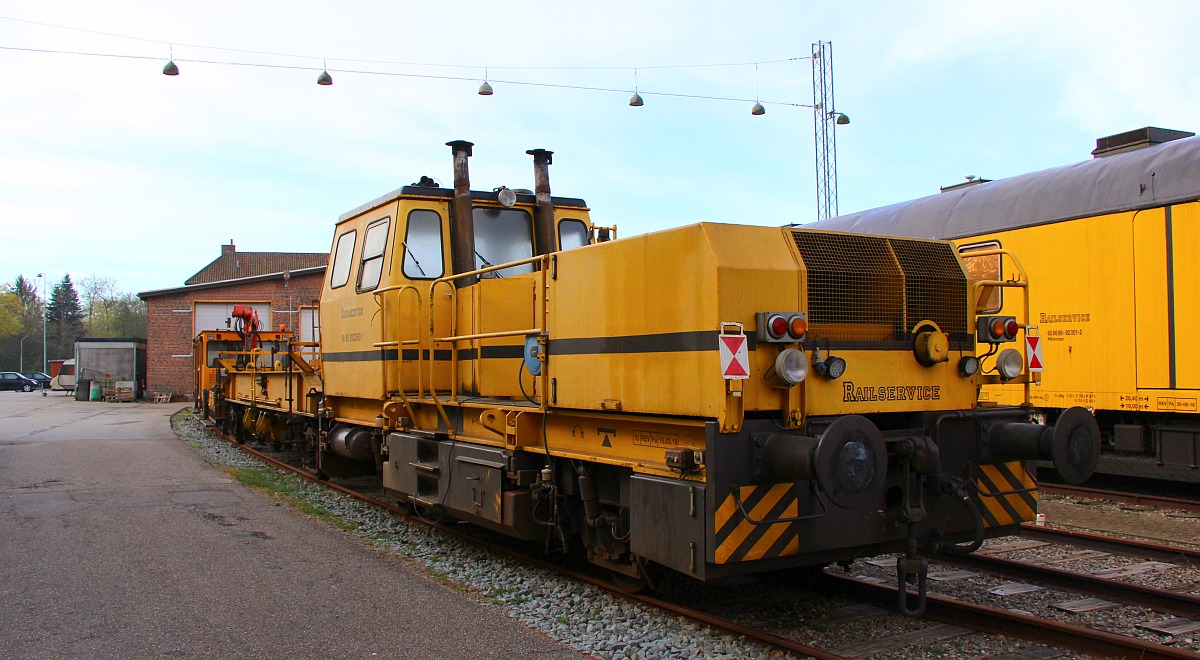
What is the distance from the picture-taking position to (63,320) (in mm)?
97062

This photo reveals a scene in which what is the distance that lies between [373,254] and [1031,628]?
6.32 meters

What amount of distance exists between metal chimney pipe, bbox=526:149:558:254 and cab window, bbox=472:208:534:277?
85 millimetres

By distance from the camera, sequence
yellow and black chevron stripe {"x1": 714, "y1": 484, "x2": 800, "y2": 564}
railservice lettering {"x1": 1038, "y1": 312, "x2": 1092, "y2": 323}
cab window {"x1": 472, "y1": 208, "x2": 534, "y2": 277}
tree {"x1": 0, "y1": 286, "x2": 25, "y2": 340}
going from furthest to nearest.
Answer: tree {"x1": 0, "y1": 286, "x2": 25, "y2": 340}, railservice lettering {"x1": 1038, "y1": 312, "x2": 1092, "y2": 323}, cab window {"x1": 472, "y1": 208, "x2": 534, "y2": 277}, yellow and black chevron stripe {"x1": 714, "y1": 484, "x2": 800, "y2": 564}

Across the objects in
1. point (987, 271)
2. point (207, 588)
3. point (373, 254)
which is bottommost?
point (207, 588)

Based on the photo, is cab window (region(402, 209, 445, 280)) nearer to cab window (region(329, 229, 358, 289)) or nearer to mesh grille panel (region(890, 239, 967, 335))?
cab window (region(329, 229, 358, 289))

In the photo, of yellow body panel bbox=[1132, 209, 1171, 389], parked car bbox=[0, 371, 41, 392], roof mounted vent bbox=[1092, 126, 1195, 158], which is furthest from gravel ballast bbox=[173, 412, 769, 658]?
parked car bbox=[0, 371, 41, 392]

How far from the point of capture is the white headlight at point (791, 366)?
184 inches

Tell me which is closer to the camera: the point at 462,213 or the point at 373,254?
the point at 462,213

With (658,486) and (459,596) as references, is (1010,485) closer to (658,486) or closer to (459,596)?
(658,486)

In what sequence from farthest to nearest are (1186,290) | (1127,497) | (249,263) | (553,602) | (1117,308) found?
(249,263)
(1117,308)
(1127,497)
(1186,290)
(553,602)

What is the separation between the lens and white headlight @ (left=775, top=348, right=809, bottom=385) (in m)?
4.68

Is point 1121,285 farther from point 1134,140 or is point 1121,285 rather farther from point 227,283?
point 227,283

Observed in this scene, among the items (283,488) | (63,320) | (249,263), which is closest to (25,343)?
(63,320)

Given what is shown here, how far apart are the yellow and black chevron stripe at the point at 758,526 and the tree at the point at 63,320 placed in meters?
102
